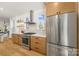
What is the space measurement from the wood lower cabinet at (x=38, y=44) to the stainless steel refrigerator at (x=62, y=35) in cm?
9

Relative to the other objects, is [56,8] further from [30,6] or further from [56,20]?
[30,6]

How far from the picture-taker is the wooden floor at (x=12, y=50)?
6.44 feet

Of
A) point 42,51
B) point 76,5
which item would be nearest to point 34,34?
point 42,51

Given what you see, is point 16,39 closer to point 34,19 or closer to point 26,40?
point 26,40

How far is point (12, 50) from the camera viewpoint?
6.49 feet

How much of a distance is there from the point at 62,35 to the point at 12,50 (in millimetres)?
898

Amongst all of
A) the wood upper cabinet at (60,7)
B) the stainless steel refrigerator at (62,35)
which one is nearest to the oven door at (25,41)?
the stainless steel refrigerator at (62,35)

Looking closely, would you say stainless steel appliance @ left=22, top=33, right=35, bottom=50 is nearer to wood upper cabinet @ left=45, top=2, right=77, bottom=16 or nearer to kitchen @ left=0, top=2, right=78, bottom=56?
kitchen @ left=0, top=2, right=78, bottom=56

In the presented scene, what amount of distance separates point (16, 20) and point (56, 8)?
739mm

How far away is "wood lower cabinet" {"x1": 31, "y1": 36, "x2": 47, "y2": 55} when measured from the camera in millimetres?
2046

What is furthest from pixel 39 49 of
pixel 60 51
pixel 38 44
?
pixel 60 51

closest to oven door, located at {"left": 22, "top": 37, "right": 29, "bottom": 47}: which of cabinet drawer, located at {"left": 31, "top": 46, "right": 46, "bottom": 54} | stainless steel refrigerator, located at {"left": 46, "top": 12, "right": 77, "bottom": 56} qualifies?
cabinet drawer, located at {"left": 31, "top": 46, "right": 46, "bottom": 54}

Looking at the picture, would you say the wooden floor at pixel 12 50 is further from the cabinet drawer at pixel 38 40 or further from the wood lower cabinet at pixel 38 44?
the cabinet drawer at pixel 38 40

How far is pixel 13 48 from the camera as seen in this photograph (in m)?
1.99
